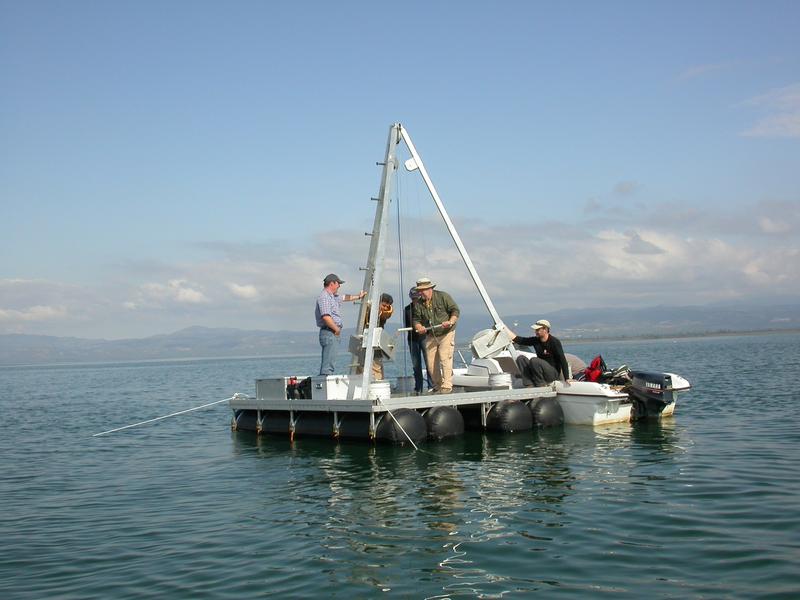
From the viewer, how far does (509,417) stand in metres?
17.1

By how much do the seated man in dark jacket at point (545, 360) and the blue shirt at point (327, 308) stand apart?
4056 mm

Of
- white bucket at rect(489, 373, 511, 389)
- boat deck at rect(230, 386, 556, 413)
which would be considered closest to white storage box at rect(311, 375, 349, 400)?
boat deck at rect(230, 386, 556, 413)

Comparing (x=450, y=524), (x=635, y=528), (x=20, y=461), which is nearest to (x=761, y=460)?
(x=635, y=528)

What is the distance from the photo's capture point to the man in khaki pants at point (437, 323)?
16.9 meters

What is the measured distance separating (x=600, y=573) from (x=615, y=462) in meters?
6.01

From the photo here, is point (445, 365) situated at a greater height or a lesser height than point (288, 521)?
greater

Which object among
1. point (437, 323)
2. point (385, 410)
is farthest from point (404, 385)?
point (385, 410)

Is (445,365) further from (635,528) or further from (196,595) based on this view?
(196,595)

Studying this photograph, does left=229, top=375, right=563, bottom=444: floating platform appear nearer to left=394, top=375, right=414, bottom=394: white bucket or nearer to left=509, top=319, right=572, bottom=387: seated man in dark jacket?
left=394, top=375, right=414, bottom=394: white bucket

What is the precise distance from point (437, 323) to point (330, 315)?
7.66 feet

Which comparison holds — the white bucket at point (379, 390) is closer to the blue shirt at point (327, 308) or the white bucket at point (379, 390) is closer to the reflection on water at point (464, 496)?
the reflection on water at point (464, 496)

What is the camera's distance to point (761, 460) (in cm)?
1306

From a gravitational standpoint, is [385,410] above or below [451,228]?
below

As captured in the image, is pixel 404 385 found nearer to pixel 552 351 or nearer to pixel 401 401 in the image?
pixel 401 401
